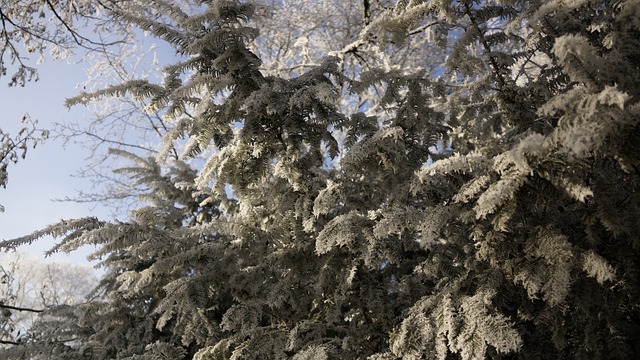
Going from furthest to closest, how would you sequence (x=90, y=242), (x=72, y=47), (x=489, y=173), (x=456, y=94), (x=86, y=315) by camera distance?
(x=72, y=47) < (x=86, y=315) < (x=456, y=94) < (x=90, y=242) < (x=489, y=173)

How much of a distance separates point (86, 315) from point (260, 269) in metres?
1.66

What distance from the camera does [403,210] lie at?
2.18 metres

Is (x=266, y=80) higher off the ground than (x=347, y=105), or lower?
lower

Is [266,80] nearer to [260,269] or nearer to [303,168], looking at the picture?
[303,168]

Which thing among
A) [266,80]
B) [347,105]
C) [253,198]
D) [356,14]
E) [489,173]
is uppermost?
[356,14]

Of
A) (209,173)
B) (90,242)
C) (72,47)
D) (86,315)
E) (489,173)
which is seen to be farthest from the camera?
(72,47)

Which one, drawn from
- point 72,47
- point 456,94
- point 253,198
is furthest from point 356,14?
point 253,198

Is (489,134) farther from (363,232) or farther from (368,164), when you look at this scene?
(363,232)

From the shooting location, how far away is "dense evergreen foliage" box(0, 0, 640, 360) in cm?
180

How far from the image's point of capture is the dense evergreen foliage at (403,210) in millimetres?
1800

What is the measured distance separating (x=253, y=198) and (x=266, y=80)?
0.71 m

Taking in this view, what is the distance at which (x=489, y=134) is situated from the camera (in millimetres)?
3178

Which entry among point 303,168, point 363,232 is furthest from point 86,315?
point 363,232

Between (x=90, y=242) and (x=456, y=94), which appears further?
(x=456, y=94)
